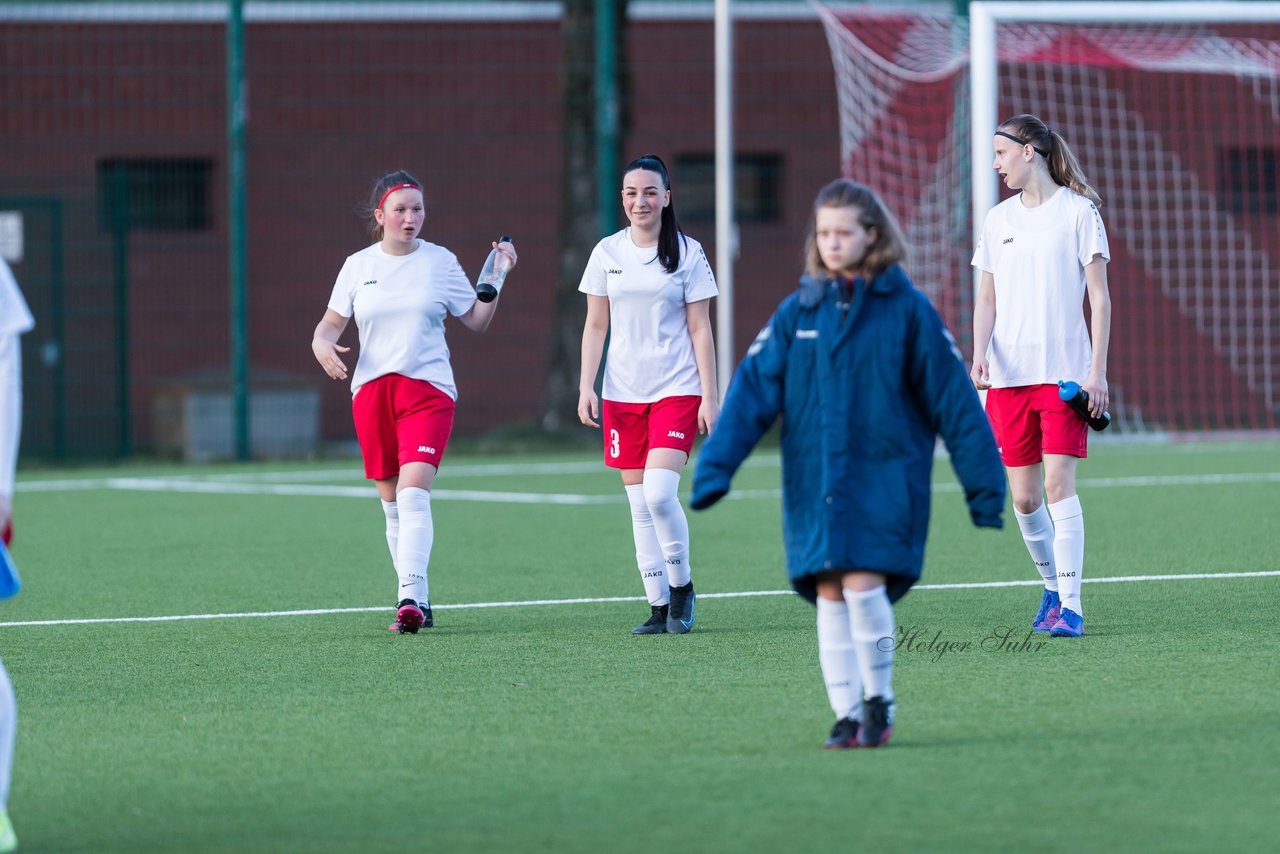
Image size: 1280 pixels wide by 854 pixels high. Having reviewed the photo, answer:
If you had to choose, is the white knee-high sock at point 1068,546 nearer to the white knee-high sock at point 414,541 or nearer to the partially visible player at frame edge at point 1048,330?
the partially visible player at frame edge at point 1048,330

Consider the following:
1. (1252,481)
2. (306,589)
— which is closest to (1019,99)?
(1252,481)

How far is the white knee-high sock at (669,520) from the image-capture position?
24.6ft

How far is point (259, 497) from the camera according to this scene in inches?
552

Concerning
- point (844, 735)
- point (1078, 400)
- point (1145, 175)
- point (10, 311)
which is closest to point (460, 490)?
point (1078, 400)

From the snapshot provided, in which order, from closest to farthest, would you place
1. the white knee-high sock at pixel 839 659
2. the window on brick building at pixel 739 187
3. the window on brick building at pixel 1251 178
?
the white knee-high sock at pixel 839 659 → the window on brick building at pixel 1251 178 → the window on brick building at pixel 739 187

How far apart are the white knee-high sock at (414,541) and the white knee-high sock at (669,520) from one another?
2.92 feet

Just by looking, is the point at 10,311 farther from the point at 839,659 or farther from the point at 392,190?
the point at 392,190

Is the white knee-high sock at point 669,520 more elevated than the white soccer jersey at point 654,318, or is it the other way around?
the white soccer jersey at point 654,318

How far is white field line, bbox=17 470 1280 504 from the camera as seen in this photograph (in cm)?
1349

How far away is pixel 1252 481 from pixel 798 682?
323 inches

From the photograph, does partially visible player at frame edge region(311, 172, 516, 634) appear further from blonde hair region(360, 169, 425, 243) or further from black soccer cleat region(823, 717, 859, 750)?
black soccer cleat region(823, 717, 859, 750)

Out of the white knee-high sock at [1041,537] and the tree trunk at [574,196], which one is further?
the tree trunk at [574,196]

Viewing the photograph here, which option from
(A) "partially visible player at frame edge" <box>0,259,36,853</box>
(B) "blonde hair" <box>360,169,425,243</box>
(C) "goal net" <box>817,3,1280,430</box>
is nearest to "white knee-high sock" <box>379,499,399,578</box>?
(B) "blonde hair" <box>360,169,425,243</box>

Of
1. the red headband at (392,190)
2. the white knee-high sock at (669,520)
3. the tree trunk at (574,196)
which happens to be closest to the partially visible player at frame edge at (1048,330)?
the white knee-high sock at (669,520)
